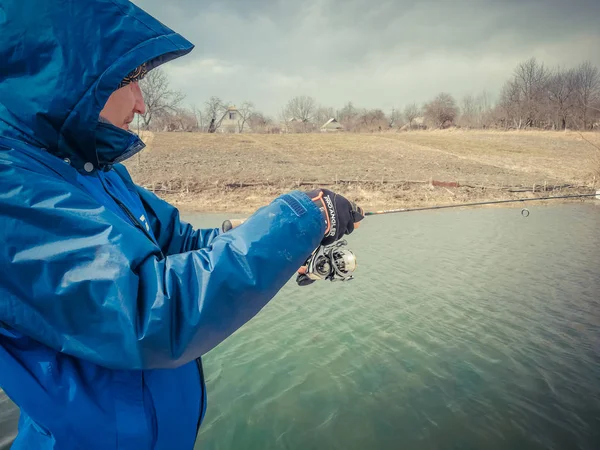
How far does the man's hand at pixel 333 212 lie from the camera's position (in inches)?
68.2

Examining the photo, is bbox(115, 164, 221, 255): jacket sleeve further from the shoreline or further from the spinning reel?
the shoreline

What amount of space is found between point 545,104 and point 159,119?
1600 inches

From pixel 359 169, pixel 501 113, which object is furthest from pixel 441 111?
pixel 359 169

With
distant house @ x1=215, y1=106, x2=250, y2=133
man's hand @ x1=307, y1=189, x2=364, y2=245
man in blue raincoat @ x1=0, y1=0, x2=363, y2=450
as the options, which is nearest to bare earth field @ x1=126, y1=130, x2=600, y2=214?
man's hand @ x1=307, y1=189, x2=364, y2=245

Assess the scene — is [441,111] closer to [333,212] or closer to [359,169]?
[359,169]

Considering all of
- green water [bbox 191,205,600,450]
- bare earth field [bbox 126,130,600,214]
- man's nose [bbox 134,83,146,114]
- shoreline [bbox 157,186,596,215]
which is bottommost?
green water [bbox 191,205,600,450]

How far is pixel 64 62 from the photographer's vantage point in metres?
1.28

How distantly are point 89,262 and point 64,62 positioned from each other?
1.94 feet

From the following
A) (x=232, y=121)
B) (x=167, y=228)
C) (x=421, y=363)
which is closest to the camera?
(x=167, y=228)

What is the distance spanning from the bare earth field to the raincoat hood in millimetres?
14105

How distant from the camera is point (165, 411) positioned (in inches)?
61.3

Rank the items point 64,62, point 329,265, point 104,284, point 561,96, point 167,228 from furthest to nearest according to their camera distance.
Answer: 1. point 561,96
2. point 329,265
3. point 167,228
4. point 64,62
5. point 104,284

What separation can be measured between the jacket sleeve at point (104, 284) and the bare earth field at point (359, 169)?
14278 mm

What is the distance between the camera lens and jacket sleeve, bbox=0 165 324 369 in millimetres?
1123
